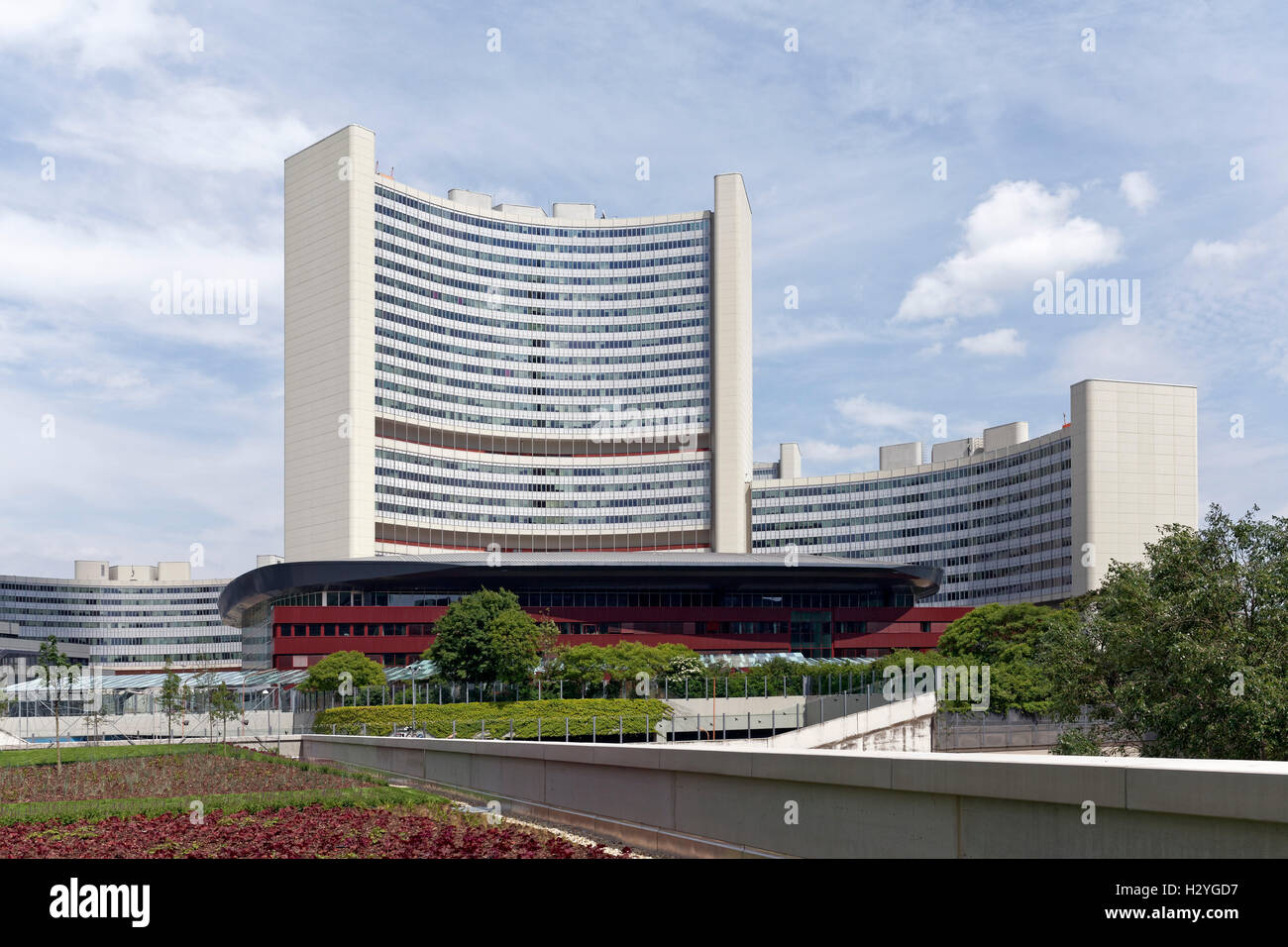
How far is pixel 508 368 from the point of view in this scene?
619 ft

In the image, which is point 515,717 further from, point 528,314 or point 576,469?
point 528,314

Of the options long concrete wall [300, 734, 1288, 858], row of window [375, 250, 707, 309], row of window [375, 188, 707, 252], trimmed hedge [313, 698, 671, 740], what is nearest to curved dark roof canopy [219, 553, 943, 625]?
trimmed hedge [313, 698, 671, 740]

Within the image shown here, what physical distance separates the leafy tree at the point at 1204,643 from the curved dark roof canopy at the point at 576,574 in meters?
85.6

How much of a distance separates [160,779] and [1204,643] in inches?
1151

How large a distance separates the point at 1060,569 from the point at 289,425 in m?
111

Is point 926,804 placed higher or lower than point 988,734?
higher

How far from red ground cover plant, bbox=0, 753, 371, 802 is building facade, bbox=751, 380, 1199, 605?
13397cm

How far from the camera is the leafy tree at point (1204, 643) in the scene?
107 feet

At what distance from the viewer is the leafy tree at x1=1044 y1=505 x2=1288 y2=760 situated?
107 ft

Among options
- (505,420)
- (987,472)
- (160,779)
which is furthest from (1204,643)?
(505,420)
